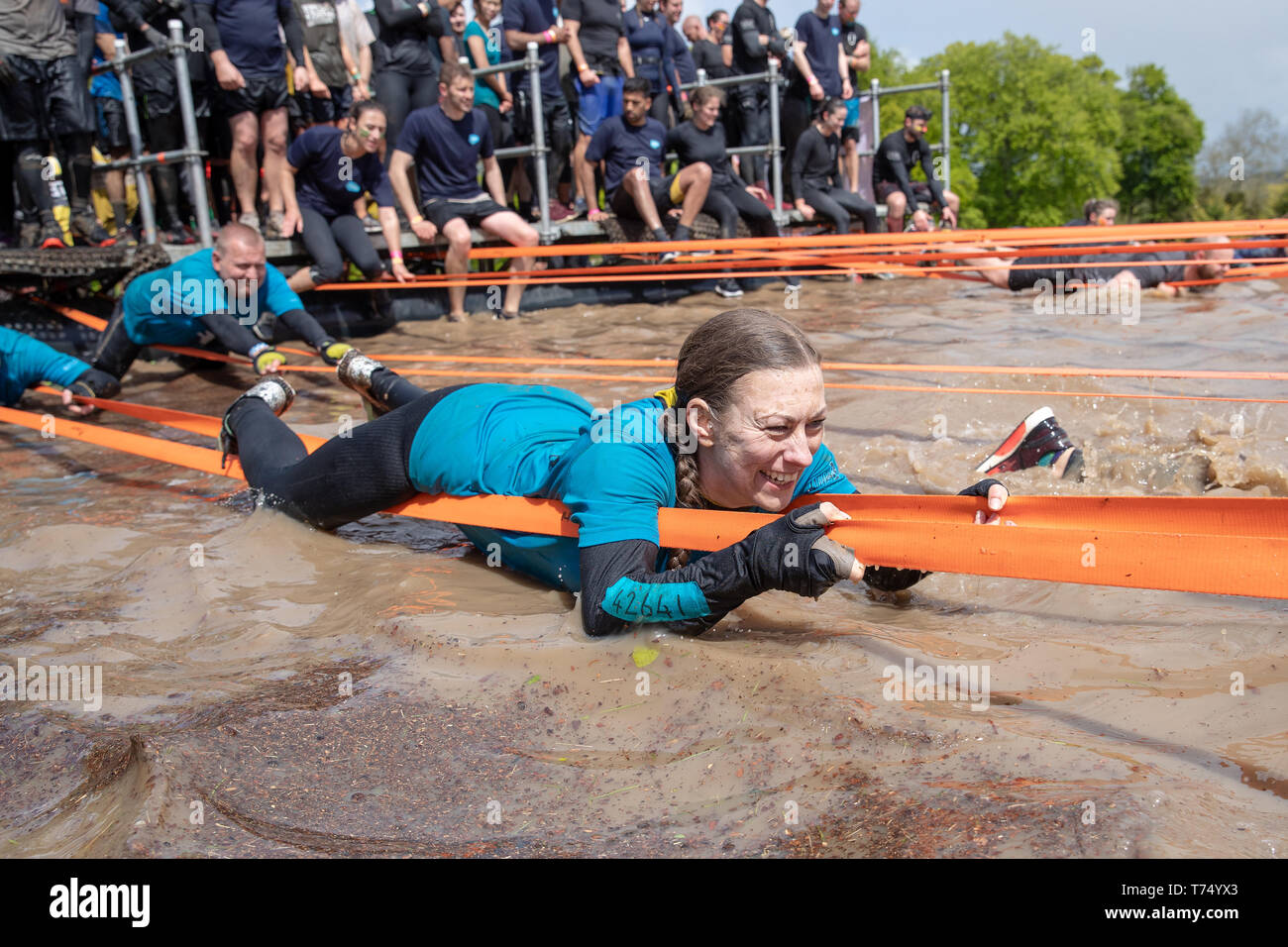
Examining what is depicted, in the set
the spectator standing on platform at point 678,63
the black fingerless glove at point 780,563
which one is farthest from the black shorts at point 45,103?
the black fingerless glove at point 780,563

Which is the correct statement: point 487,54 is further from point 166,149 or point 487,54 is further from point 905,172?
point 905,172

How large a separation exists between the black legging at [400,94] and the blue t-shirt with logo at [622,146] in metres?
1.41

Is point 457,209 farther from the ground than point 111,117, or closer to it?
closer to it

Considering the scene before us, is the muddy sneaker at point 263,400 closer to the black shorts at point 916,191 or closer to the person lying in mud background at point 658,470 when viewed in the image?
the person lying in mud background at point 658,470

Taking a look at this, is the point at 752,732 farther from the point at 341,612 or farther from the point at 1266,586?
the point at 341,612

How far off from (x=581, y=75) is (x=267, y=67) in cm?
268

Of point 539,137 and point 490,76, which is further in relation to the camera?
point 490,76

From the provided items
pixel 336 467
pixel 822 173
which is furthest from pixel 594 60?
pixel 336 467

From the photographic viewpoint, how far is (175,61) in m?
6.91

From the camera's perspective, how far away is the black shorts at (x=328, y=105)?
8094mm

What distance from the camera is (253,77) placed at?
23.9 feet

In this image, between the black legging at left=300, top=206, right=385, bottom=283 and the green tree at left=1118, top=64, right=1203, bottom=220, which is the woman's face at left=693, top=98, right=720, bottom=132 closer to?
the black legging at left=300, top=206, right=385, bottom=283

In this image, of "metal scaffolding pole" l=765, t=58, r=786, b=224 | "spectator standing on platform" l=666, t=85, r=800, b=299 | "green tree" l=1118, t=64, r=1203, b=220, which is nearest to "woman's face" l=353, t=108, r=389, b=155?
"spectator standing on platform" l=666, t=85, r=800, b=299

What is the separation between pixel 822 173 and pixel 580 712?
917 centimetres
